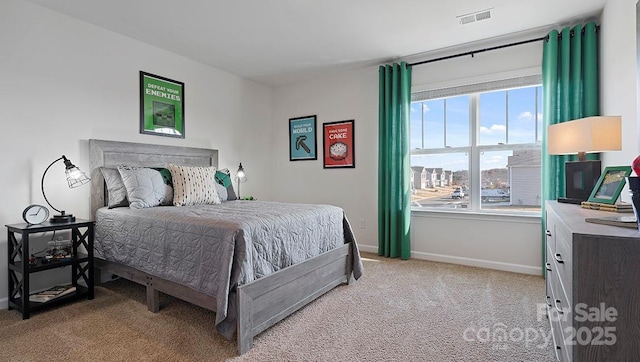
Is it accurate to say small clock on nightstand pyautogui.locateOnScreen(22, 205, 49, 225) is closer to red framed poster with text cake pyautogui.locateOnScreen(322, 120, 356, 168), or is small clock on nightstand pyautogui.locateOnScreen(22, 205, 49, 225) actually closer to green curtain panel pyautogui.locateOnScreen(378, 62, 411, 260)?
red framed poster with text cake pyautogui.locateOnScreen(322, 120, 356, 168)

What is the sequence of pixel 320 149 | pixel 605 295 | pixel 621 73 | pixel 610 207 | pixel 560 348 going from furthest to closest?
pixel 320 149 < pixel 621 73 < pixel 610 207 < pixel 560 348 < pixel 605 295

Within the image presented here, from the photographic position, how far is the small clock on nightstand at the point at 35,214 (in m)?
2.33

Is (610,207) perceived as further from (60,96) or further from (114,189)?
(60,96)

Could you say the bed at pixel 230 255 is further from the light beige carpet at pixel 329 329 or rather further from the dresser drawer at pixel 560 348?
the dresser drawer at pixel 560 348

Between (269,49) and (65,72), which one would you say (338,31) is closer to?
(269,49)

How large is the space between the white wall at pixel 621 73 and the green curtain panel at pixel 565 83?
7cm

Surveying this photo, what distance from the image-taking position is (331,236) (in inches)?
107

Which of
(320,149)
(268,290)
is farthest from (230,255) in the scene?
(320,149)

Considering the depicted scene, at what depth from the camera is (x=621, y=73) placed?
2.20 m

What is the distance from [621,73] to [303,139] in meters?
3.47

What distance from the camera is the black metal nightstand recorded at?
2.21 metres

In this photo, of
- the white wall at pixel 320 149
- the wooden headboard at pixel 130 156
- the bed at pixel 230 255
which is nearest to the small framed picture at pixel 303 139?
A: the white wall at pixel 320 149

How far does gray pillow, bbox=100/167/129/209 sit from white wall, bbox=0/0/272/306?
191 millimetres

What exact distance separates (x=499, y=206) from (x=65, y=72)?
447 centimetres
